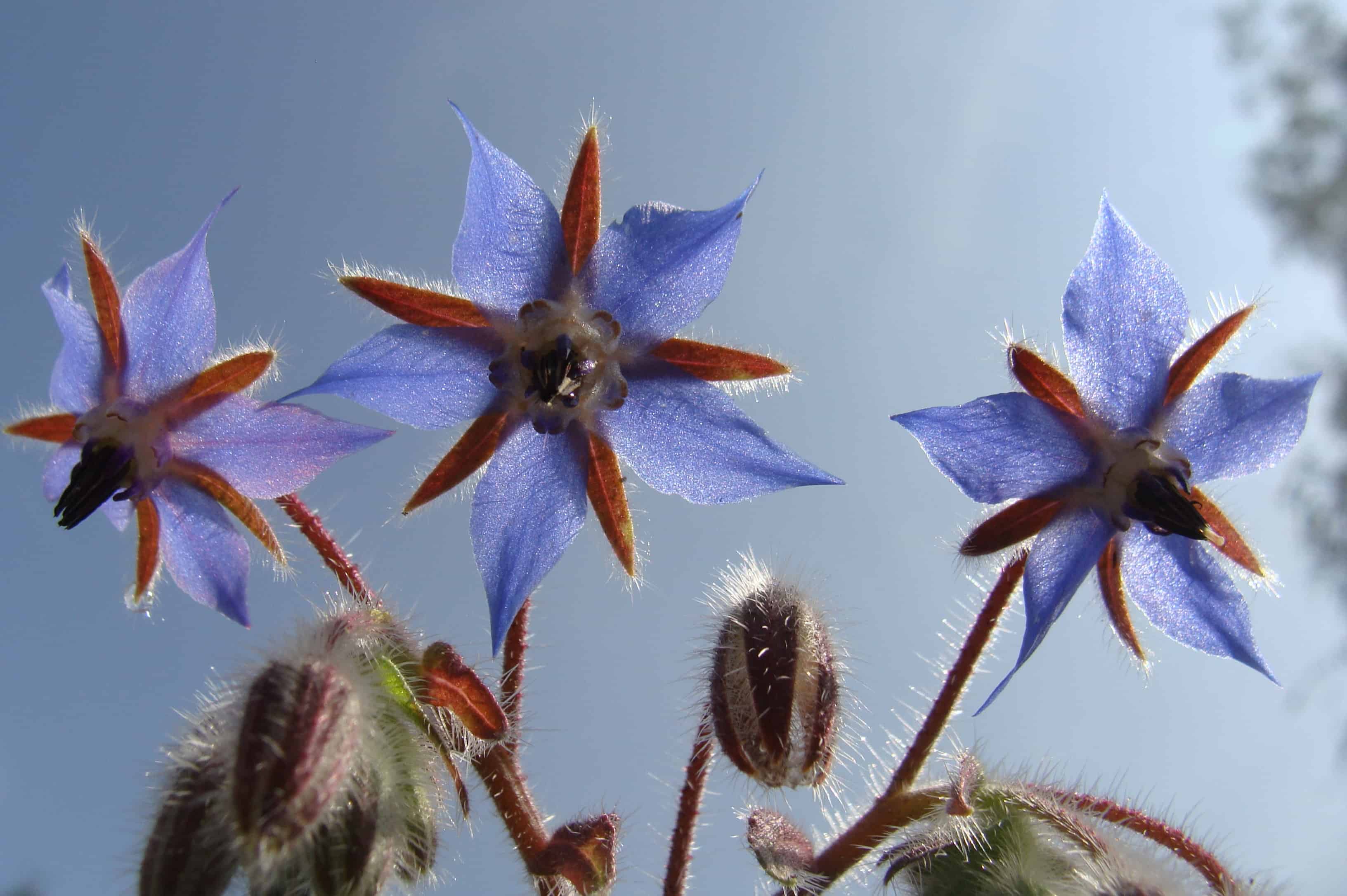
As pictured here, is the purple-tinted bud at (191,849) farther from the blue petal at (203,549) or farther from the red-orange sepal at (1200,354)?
the red-orange sepal at (1200,354)

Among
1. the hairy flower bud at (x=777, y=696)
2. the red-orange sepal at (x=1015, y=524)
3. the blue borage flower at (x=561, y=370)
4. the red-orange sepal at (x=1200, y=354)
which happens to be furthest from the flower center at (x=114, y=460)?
the red-orange sepal at (x=1200, y=354)

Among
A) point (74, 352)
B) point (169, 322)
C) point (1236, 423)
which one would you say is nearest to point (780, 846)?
point (1236, 423)

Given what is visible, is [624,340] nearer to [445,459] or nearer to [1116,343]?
[445,459]

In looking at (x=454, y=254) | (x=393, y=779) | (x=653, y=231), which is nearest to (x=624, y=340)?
(x=653, y=231)

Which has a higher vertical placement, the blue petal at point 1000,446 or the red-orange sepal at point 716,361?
the red-orange sepal at point 716,361

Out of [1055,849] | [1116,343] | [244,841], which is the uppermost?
[1116,343]

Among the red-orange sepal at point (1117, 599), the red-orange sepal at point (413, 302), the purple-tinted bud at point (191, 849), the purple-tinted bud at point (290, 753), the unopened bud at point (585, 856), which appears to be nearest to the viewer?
the purple-tinted bud at point (290, 753)

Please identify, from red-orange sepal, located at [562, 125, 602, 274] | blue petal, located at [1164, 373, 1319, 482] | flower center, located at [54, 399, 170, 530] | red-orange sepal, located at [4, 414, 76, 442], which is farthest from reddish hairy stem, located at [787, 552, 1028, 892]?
red-orange sepal, located at [4, 414, 76, 442]

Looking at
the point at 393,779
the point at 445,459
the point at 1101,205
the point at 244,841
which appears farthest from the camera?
the point at 445,459
